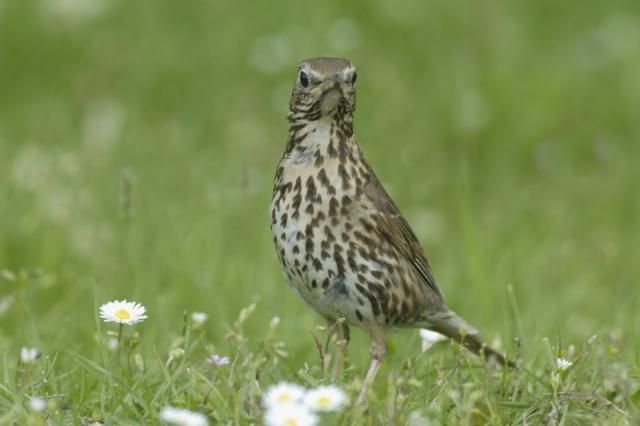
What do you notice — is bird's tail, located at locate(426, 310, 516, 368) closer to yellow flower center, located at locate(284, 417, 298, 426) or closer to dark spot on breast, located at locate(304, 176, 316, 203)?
dark spot on breast, located at locate(304, 176, 316, 203)

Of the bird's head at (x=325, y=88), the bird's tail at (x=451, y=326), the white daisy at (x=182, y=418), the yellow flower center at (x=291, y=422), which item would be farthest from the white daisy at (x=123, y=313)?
the bird's tail at (x=451, y=326)

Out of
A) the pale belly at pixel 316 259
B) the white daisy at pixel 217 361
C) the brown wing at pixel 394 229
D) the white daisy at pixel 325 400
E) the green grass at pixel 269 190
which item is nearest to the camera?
the white daisy at pixel 325 400

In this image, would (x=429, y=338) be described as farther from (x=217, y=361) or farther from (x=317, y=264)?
(x=217, y=361)

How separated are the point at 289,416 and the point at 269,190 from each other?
5.57m


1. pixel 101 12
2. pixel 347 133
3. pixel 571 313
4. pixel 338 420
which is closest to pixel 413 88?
pixel 101 12

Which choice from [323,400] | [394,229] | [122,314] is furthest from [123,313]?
[394,229]

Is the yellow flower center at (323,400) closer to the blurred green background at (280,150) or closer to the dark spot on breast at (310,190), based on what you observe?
the dark spot on breast at (310,190)

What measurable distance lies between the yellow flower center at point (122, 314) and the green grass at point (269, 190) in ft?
0.35

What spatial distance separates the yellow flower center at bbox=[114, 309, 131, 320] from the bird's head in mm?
1279

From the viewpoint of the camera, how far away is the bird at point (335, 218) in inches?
227

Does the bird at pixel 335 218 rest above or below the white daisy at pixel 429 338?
above

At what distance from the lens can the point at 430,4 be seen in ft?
42.0

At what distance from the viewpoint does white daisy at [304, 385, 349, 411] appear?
445cm

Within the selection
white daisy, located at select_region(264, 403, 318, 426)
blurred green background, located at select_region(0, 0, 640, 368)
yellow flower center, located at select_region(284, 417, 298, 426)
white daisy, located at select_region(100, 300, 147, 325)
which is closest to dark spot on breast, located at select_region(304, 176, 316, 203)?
white daisy, located at select_region(100, 300, 147, 325)
